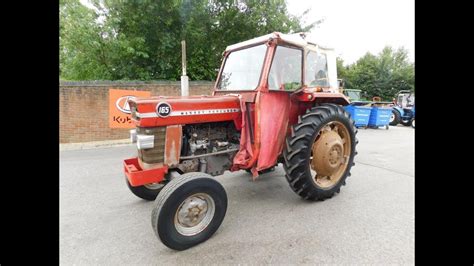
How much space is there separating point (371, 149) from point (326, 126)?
420 cm

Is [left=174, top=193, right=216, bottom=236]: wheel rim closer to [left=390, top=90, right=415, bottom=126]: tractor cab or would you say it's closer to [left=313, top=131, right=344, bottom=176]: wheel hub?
[left=313, top=131, right=344, bottom=176]: wheel hub

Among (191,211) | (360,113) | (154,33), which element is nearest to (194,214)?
(191,211)

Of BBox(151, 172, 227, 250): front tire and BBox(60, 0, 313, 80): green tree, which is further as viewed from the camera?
BBox(60, 0, 313, 80): green tree

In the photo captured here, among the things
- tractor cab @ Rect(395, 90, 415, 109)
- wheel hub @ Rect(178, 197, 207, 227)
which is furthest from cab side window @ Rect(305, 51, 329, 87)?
tractor cab @ Rect(395, 90, 415, 109)

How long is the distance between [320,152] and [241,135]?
3.52 feet

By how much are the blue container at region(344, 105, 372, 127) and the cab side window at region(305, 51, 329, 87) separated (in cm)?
744

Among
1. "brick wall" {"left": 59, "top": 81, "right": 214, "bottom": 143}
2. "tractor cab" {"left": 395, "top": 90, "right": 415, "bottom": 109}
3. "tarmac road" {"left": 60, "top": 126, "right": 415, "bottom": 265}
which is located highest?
"tractor cab" {"left": 395, "top": 90, "right": 415, "bottom": 109}

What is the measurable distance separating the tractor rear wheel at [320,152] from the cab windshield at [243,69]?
0.81 meters

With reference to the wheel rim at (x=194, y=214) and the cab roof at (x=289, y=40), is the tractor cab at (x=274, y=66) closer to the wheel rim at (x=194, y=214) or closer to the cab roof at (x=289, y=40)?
the cab roof at (x=289, y=40)

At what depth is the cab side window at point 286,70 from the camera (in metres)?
3.01

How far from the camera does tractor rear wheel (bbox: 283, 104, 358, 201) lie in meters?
2.97

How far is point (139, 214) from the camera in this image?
295 centimetres

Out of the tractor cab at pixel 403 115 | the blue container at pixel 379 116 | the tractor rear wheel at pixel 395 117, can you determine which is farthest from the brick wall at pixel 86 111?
the tractor cab at pixel 403 115

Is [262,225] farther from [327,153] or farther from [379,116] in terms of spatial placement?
[379,116]
